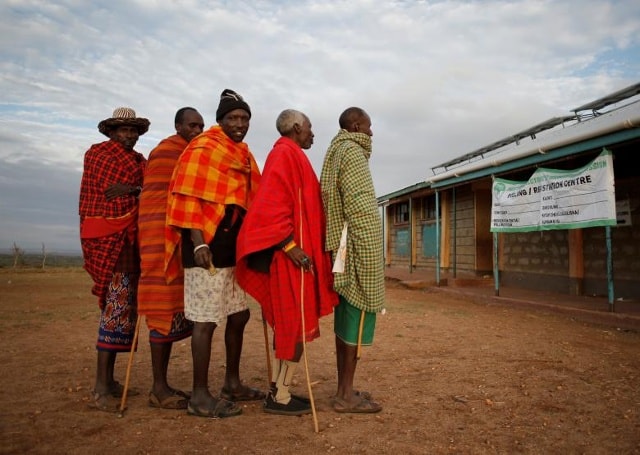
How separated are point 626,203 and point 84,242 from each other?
7.77 meters

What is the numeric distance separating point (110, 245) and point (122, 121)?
0.84 meters

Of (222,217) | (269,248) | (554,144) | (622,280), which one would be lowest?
(622,280)

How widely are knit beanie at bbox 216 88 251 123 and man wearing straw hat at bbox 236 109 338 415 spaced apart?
0.26 m

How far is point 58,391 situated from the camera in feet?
10.7

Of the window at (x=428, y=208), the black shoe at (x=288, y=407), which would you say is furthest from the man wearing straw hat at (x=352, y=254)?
the window at (x=428, y=208)

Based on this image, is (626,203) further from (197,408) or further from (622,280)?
(197,408)

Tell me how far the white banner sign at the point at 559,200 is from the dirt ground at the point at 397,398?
5.08 ft

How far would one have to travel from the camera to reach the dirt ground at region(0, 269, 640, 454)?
7.68ft

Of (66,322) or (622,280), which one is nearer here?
(66,322)

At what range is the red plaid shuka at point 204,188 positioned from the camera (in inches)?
108

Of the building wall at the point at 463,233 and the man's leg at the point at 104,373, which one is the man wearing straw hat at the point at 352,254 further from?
the building wall at the point at 463,233

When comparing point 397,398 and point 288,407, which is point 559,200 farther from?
point 288,407

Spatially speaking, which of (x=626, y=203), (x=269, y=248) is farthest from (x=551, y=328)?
(x=269, y=248)

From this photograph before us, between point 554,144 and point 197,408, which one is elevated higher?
point 554,144
